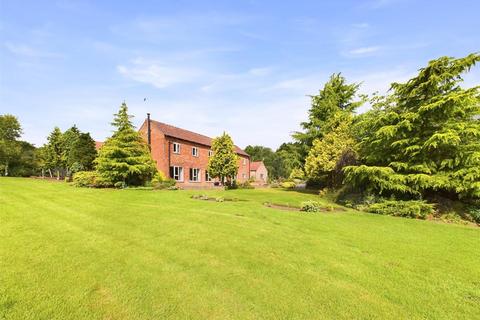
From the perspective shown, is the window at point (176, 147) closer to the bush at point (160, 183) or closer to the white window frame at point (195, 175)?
the white window frame at point (195, 175)

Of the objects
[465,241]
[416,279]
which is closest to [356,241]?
[416,279]

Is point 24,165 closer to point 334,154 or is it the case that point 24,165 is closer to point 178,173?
point 178,173

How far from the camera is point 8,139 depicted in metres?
40.1

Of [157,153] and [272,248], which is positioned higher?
[157,153]

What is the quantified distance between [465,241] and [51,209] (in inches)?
602

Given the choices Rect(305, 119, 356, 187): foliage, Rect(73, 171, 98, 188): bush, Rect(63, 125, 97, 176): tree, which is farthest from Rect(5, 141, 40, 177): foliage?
Rect(305, 119, 356, 187): foliage

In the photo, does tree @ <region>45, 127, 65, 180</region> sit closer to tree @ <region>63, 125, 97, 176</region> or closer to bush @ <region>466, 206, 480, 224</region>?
tree @ <region>63, 125, 97, 176</region>

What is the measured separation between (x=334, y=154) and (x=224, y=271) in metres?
17.5

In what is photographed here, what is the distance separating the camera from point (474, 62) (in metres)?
12.0

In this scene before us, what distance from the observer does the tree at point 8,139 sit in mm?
36000

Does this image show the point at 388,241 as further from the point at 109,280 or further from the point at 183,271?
the point at 109,280

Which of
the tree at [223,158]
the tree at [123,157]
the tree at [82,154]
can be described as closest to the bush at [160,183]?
the tree at [123,157]

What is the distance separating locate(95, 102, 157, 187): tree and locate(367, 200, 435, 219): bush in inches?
734

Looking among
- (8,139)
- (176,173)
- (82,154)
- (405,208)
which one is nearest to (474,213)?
(405,208)
